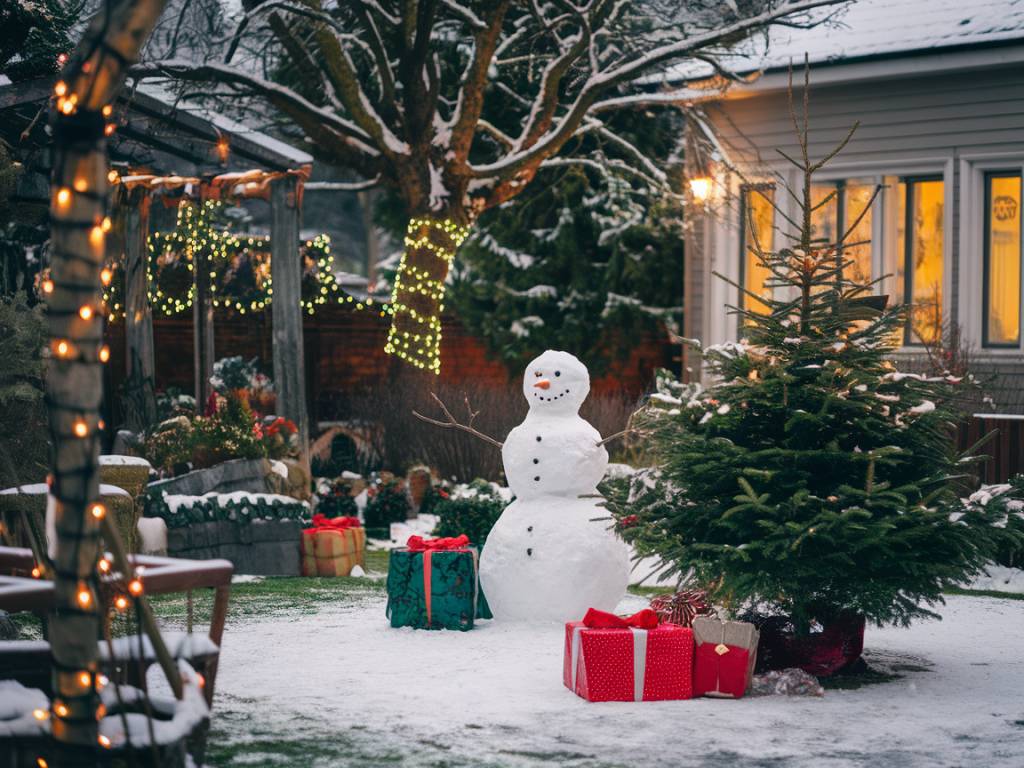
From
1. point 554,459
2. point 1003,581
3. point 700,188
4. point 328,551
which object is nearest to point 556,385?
point 554,459

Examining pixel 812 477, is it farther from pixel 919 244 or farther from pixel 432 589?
pixel 919 244

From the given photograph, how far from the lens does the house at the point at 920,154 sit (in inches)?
624

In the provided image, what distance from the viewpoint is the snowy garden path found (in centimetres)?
600

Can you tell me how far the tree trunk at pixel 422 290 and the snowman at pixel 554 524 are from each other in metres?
9.39

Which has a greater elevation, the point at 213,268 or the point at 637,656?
the point at 213,268

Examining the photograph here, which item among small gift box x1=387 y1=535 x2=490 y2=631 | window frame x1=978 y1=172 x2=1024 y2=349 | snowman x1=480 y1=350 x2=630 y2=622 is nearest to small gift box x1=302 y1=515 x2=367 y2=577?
small gift box x1=387 y1=535 x2=490 y2=631

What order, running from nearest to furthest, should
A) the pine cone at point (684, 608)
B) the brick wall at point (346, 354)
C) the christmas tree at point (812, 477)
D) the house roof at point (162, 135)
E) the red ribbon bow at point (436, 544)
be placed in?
the christmas tree at point (812, 477) → the pine cone at point (684, 608) → the red ribbon bow at point (436, 544) → the house roof at point (162, 135) → the brick wall at point (346, 354)

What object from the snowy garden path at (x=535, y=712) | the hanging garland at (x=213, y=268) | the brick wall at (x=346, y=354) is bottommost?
the snowy garden path at (x=535, y=712)

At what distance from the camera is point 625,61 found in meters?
18.7

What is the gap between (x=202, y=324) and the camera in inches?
658

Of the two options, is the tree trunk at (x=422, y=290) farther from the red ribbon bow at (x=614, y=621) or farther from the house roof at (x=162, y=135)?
the red ribbon bow at (x=614, y=621)

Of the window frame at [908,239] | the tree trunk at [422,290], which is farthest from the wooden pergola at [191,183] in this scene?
the window frame at [908,239]

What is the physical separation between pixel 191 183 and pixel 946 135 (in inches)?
335

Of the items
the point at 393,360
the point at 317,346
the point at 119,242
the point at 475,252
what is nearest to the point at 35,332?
the point at 119,242
